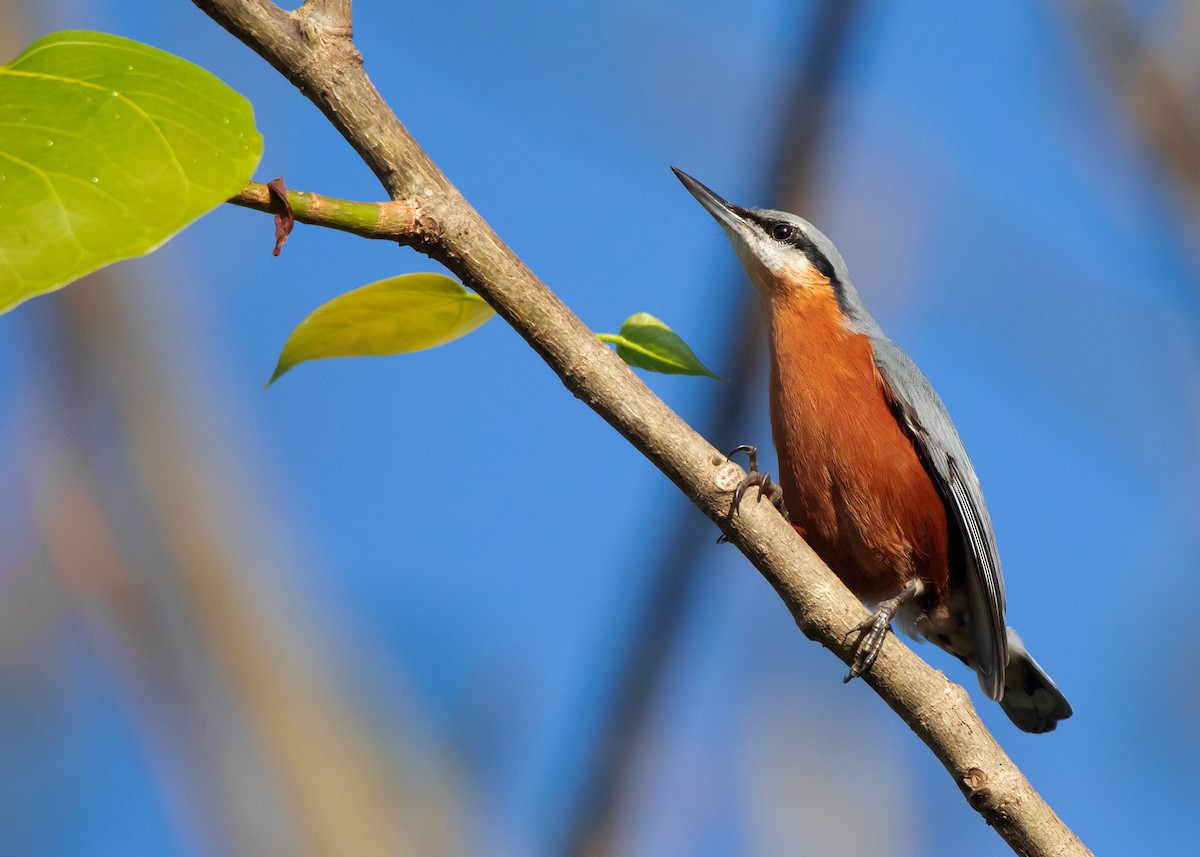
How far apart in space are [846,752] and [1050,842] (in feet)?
22.1

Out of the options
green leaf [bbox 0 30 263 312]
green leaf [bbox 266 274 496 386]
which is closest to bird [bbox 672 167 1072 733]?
green leaf [bbox 266 274 496 386]

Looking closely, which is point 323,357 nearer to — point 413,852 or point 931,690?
point 931,690

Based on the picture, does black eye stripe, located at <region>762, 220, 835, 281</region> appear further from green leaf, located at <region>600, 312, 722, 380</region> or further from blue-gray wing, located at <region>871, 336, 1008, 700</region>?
green leaf, located at <region>600, 312, 722, 380</region>

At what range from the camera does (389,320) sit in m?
2.21

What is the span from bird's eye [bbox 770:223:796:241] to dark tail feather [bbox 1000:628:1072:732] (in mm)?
2004

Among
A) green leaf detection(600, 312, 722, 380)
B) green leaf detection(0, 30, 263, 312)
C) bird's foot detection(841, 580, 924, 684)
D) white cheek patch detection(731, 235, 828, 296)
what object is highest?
white cheek patch detection(731, 235, 828, 296)

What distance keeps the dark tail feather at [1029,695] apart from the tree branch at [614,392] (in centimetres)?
272

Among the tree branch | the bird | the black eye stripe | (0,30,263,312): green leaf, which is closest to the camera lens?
(0,30,263,312): green leaf

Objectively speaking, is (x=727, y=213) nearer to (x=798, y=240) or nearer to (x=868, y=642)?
(x=798, y=240)

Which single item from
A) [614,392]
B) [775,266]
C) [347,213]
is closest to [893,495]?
[775,266]

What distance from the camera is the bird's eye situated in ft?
17.6

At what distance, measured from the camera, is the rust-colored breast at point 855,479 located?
4.41 metres

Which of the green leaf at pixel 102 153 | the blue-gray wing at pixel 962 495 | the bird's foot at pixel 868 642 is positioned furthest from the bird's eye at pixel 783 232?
the green leaf at pixel 102 153

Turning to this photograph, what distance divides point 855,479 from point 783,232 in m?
1.48
